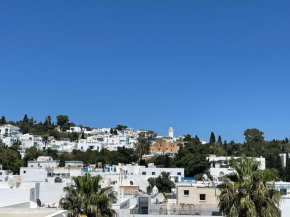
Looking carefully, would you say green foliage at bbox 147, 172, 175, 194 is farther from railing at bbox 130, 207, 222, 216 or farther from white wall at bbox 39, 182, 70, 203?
railing at bbox 130, 207, 222, 216

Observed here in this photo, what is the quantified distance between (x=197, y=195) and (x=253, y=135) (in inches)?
4123

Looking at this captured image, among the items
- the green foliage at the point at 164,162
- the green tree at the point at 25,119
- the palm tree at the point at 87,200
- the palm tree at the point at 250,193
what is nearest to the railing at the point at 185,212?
the palm tree at the point at 87,200

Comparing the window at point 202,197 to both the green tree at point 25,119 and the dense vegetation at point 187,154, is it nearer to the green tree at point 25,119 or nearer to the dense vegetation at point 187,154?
the dense vegetation at point 187,154

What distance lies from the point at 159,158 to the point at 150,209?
236ft

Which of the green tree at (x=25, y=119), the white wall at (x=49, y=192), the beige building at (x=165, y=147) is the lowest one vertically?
the white wall at (x=49, y=192)

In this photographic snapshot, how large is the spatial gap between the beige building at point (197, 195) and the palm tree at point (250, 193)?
45.0 feet

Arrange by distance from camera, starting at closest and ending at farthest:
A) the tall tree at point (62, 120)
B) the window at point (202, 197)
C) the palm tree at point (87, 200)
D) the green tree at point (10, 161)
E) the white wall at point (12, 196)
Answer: the palm tree at point (87, 200), the white wall at point (12, 196), the window at point (202, 197), the green tree at point (10, 161), the tall tree at point (62, 120)

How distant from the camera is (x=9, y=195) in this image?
29797 mm

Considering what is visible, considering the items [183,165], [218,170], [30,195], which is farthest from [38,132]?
[30,195]

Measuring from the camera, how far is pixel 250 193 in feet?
56.8

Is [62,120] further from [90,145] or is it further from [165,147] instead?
[165,147]

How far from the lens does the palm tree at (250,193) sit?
1694cm

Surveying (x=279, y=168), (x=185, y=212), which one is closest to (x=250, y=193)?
(x=185, y=212)

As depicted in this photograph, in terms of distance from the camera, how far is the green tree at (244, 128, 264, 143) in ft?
429
